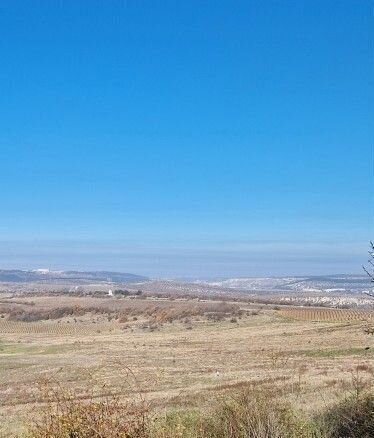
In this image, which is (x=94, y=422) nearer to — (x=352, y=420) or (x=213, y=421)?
(x=213, y=421)

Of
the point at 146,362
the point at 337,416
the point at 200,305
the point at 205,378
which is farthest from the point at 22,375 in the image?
the point at 200,305

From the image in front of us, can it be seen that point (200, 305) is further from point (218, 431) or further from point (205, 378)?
point (218, 431)

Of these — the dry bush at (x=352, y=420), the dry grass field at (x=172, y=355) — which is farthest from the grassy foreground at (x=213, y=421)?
the dry grass field at (x=172, y=355)

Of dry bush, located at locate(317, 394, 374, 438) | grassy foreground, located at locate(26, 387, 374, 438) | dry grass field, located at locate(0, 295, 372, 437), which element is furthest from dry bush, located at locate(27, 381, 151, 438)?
dry bush, located at locate(317, 394, 374, 438)

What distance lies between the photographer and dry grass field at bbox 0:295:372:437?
1909 centimetres

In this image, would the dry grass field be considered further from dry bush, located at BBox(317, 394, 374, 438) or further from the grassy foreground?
dry bush, located at BBox(317, 394, 374, 438)

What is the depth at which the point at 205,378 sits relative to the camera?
30.1 metres

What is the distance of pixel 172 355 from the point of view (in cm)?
4888

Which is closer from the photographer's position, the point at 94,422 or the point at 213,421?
the point at 94,422

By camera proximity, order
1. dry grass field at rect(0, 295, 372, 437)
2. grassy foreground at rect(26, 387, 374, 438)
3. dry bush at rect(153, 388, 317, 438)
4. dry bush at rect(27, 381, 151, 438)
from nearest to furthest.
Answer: dry bush at rect(27, 381, 151, 438)
grassy foreground at rect(26, 387, 374, 438)
dry bush at rect(153, 388, 317, 438)
dry grass field at rect(0, 295, 372, 437)

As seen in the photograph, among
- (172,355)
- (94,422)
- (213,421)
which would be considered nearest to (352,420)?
(213,421)

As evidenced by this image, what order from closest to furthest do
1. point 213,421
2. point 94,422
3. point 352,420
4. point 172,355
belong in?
1. point 94,422
2. point 213,421
3. point 352,420
4. point 172,355

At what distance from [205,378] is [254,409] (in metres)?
22.9

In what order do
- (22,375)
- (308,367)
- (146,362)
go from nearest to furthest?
(308,367), (22,375), (146,362)
